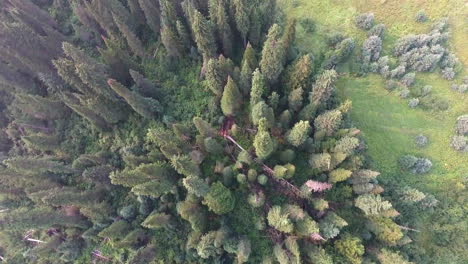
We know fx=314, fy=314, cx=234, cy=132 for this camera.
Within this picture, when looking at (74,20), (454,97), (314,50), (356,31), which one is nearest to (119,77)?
(74,20)

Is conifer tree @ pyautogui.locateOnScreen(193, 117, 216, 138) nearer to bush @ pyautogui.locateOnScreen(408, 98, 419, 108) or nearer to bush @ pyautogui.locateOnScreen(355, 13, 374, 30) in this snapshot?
bush @ pyautogui.locateOnScreen(408, 98, 419, 108)

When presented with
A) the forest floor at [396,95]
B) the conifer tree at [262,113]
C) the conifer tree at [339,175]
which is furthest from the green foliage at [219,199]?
the forest floor at [396,95]

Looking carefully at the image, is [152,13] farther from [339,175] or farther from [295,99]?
[339,175]

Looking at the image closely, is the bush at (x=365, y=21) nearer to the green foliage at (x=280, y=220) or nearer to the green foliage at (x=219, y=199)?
the green foliage at (x=280, y=220)

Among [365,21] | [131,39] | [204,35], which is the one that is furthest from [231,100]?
[365,21]

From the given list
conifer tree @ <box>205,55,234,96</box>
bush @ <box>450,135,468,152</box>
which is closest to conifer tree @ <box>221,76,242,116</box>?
conifer tree @ <box>205,55,234,96</box>

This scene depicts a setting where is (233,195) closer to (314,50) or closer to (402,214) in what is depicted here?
(402,214)
